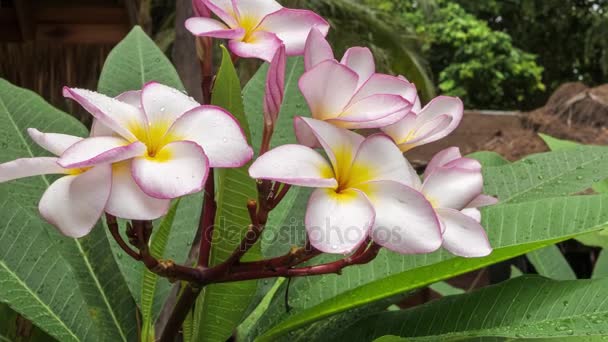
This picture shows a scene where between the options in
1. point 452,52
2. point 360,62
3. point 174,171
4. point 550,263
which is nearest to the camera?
point 174,171

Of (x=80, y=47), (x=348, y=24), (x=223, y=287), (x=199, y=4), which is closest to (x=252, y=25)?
(x=199, y=4)

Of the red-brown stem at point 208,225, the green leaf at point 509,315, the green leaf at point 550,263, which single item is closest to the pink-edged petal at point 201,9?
the red-brown stem at point 208,225

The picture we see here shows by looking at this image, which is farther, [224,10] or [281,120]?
[281,120]

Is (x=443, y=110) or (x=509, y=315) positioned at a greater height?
(x=443, y=110)

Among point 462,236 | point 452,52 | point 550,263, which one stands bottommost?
point 452,52

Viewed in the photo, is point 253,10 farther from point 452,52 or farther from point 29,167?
point 452,52

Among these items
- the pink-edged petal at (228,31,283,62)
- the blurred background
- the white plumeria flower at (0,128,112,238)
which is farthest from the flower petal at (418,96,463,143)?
the blurred background

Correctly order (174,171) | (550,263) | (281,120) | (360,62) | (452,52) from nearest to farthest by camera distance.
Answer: (174,171), (360,62), (281,120), (550,263), (452,52)

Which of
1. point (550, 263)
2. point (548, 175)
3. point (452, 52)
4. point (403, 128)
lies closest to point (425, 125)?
point (403, 128)
